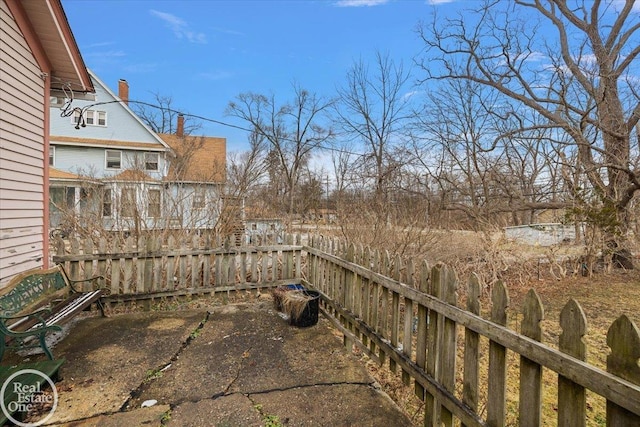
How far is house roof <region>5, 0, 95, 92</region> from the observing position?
383 cm

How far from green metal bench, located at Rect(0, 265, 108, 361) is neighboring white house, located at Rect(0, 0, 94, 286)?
13.0 inches

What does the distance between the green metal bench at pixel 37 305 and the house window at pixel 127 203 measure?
1.93 m

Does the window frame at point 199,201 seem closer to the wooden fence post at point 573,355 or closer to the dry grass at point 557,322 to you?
the dry grass at point 557,322

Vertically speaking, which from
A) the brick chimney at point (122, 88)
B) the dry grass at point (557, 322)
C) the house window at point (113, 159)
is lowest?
the dry grass at point (557, 322)

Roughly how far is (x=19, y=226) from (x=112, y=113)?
16259mm

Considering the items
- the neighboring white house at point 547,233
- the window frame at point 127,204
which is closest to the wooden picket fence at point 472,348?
the window frame at point 127,204

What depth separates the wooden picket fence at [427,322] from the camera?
1.37 m

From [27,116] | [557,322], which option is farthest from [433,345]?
[27,116]

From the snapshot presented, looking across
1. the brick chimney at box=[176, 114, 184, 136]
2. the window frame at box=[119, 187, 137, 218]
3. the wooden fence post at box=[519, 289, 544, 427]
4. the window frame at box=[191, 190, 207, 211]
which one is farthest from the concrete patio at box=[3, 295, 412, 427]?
the brick chimney at box=[176, 114, 184, 136]

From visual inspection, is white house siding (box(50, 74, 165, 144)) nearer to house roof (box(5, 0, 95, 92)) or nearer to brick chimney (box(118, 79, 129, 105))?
brick chimney (box(118, 79, 129, 105))

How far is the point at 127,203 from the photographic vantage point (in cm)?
617

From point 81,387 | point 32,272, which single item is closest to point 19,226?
point 32,272

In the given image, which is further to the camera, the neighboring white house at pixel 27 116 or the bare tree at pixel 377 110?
the bare tree at pixel 377 110

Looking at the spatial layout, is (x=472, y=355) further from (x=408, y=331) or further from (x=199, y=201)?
(x=199, y=201)
